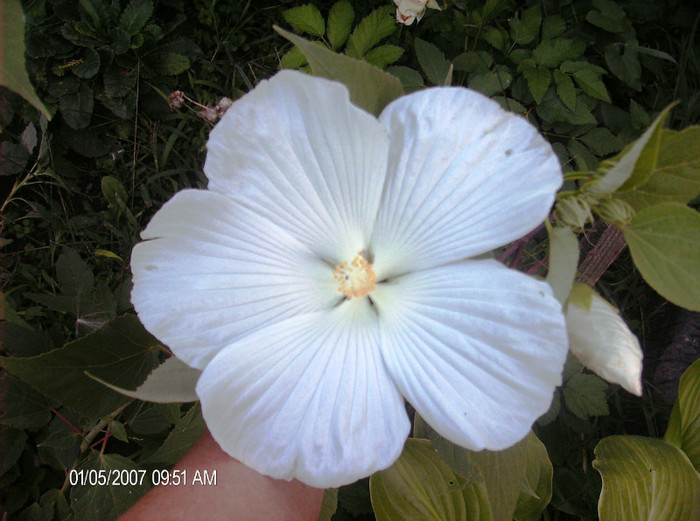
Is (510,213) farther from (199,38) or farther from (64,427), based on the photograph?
(199,38)

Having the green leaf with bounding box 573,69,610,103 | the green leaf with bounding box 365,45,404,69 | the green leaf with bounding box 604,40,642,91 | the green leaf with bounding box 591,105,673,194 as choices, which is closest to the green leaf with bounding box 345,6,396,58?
the green leaf with bounding box 365,45,404,69

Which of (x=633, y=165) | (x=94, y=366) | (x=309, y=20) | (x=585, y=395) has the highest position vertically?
(x=633, y=165)

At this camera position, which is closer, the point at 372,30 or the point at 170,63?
the point at 372,30

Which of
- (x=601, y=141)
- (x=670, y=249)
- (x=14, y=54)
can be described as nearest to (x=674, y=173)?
(x=670, y=249)

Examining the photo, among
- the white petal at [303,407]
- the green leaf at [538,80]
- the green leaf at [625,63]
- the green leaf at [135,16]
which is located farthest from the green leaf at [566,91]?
the green leaf at [135,16]

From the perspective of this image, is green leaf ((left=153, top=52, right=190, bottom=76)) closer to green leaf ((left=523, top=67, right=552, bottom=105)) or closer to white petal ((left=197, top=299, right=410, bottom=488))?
green leaf ((left=523, top=67, right=552, bottom=105))

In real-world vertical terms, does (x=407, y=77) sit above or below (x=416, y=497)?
above

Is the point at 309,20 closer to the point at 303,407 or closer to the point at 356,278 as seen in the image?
the point at 356,278
